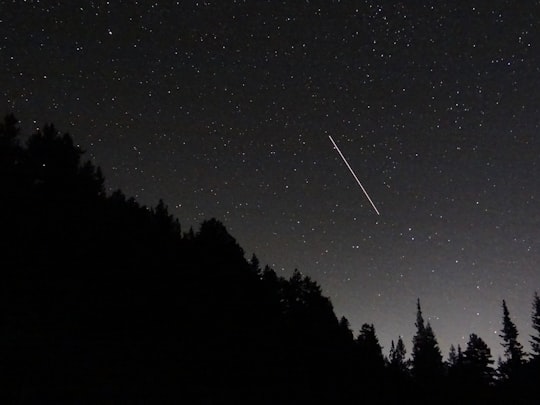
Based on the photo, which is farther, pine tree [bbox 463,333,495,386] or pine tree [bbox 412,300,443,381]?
pine tree [bbox 412,300,443,381]

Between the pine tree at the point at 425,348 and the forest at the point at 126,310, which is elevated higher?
the pine tree at the point at 425,348

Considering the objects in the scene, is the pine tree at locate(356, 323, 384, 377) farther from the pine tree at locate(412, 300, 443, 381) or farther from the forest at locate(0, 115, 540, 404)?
the pine tree at locate(412, 300, 443, 381)

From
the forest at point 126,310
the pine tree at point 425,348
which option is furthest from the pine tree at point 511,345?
the forest at point 126,310

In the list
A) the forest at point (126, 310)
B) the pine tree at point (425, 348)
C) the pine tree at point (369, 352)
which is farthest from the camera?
the pine tree at point (425, 348)

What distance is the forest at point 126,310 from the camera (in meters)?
19.0

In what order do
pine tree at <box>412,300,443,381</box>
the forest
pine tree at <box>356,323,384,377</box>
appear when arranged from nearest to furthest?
the forest < pine tree at <box>356,323,384,377</box> < pine tree at <box>412,300,443,381</box>

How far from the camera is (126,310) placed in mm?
24391

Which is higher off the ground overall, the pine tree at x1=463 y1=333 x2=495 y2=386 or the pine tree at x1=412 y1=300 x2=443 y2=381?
the pine tree at x1=412 y1=300 x2=443 y2=381

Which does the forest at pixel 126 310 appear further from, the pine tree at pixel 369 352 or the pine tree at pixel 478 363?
the pine tree at pixel 478 363

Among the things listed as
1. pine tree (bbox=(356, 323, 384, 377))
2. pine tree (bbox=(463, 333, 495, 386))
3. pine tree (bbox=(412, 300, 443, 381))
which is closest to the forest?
pine tree (bbox=(356, 323, 384, 377))

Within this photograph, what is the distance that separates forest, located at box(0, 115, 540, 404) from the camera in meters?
19.0

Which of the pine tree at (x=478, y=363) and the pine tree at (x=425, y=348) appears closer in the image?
the pine tree at (x=478, y=363)

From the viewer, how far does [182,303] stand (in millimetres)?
27953

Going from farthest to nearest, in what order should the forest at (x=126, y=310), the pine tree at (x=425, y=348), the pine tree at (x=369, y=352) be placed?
the pine tree at (x=425, y=348), the pine tree at (x=369, y=352), the forest at (x=126, y=310)
